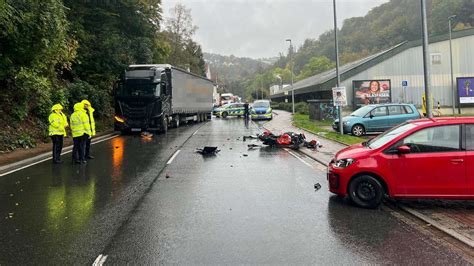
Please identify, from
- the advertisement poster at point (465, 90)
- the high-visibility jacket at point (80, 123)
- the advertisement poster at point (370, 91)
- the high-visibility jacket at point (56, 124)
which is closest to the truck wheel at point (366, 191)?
the high-visibility jacket at point (80, 123)

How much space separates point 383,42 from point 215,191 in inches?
3302

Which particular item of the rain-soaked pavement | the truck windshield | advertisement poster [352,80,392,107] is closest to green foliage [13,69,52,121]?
the truck windshield

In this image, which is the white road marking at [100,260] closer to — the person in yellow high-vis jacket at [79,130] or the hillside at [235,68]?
the person in yellow high-vis jacket at [79,130]

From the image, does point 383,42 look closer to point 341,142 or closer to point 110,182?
point 341,142

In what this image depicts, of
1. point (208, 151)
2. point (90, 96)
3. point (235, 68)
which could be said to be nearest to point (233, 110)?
point (90, 96)

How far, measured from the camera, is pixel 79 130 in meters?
13.6

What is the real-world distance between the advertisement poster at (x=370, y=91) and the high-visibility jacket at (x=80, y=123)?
29.4 m

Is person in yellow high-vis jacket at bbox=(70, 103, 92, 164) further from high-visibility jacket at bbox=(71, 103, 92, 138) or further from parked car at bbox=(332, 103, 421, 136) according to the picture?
parked car at bbox=(332, 103, 421, 136)

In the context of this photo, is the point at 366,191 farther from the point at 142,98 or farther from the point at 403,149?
the point at 142,98

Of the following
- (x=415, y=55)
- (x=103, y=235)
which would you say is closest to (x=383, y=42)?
(x=415, y=55)

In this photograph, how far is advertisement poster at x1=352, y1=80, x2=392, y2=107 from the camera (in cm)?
3912

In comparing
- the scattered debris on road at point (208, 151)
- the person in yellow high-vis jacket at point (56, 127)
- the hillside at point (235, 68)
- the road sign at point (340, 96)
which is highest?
the hillside at point (235, 68)

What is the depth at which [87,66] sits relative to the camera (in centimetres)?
3030

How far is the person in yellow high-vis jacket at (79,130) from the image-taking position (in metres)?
13.6
